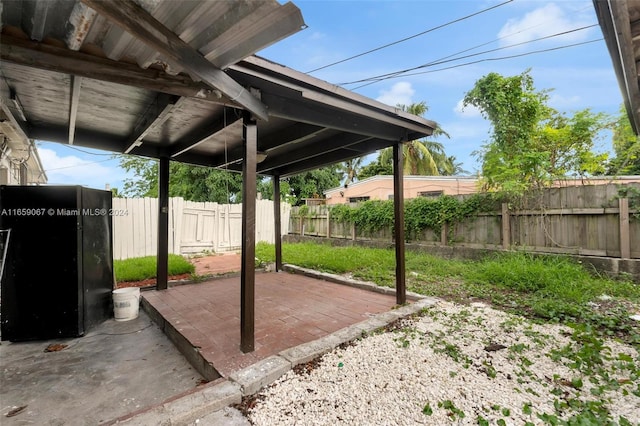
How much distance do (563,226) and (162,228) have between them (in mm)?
7166

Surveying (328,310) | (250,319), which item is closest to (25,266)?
(250,319)

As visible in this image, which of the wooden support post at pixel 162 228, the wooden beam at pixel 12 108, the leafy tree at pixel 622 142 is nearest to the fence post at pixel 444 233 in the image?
the leafy tree at pixel 622 142

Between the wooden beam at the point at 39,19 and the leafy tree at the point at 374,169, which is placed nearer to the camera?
the wooden beam at the point at 39,19

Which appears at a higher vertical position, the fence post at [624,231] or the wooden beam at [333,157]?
the wooden beam at [333,157]

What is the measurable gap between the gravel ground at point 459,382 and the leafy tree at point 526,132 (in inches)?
183

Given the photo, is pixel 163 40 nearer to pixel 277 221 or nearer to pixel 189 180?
pixel 277 221

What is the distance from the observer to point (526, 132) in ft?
21.1

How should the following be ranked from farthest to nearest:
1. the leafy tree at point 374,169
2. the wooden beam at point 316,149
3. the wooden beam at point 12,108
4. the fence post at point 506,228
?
the leafy tree at point 374,169, the fence post at point 506,228, the wooden beam at point 316,149, the wooden beam at point 12,108

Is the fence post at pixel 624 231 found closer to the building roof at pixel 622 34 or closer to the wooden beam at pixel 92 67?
the building roof at pixel 622 34

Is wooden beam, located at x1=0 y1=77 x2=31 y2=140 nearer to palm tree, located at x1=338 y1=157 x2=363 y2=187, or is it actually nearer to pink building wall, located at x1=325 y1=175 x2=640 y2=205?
pink building wall, located at x1=325 y1=175 x2=640 y2=205

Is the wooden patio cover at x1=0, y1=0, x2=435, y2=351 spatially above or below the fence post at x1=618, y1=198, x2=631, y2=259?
above

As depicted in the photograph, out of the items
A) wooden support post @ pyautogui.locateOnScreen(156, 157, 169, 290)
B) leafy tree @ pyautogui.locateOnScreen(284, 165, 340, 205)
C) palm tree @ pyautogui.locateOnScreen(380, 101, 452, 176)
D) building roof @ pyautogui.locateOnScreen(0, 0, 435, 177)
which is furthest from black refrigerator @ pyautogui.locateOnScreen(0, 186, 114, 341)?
palm tree @ pyautogui.locateOnScreen(380, 101, 452, 176)

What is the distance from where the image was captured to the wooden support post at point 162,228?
4344mm

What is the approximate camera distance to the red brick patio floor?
2.44 meters
